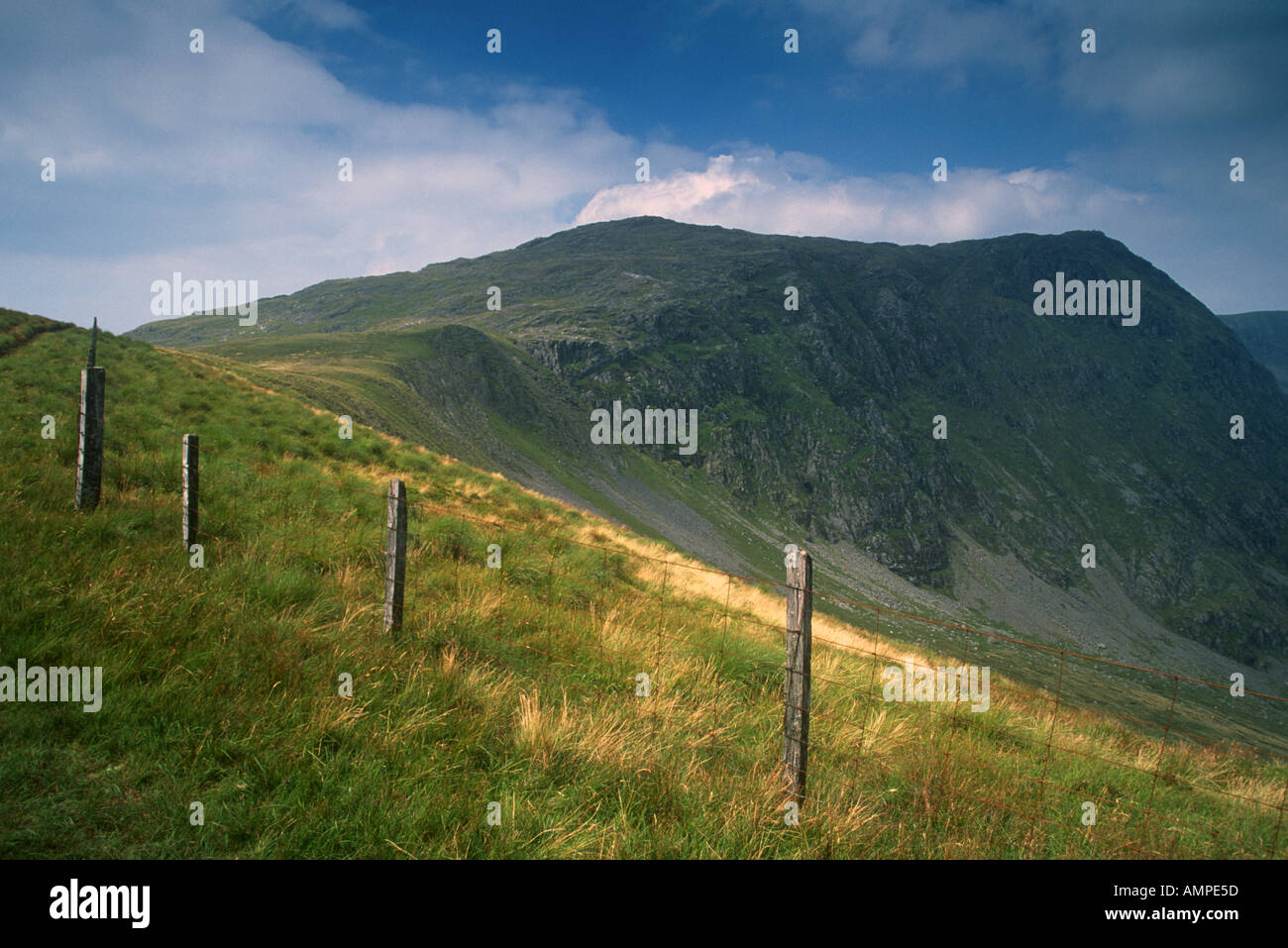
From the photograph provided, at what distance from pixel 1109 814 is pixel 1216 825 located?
1.92m

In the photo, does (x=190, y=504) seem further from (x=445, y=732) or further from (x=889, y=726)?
(x=889, y=726)

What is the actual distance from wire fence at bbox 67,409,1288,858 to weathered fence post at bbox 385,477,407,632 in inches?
12.0

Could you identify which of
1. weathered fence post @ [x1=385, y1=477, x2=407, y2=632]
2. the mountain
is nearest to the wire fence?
weathered fence post @ [x1=385, y1=477, x2=407, y2=632]

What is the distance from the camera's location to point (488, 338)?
113 m

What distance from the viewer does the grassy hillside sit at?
354 centimetres

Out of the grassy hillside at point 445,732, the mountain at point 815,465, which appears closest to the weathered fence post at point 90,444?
the grassy hillside at point 445,732

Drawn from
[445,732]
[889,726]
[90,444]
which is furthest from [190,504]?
[889,726]

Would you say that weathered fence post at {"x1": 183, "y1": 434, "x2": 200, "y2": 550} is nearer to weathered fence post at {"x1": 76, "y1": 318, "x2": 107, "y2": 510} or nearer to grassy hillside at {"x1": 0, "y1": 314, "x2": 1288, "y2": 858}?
grassy hillside at {"x1": 0, "y1": 314, "x2": 1288, "y2": 858}

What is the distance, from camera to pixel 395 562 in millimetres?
5871

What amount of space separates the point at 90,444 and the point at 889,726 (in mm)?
10008
